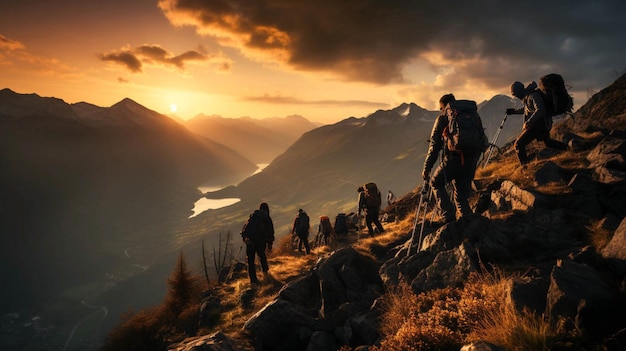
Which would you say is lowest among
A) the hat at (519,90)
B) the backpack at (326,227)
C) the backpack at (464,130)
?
the backpack at (326,227)

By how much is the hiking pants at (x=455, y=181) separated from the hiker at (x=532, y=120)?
3.72 m

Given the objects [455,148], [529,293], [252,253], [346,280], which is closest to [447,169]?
[455,148]

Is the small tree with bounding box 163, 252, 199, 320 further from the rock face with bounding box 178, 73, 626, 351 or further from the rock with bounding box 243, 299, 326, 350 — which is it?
the rock face with bounding box 178, 73, 626, 351

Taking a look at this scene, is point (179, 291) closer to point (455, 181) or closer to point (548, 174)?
point (455, 181)

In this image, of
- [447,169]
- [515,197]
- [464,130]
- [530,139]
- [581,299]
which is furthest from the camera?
[530,139]

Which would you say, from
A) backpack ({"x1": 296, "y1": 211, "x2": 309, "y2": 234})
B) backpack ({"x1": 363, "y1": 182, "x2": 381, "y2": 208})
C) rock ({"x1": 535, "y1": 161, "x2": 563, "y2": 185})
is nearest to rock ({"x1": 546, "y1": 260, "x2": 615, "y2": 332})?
rock ({"x1": 535, "y1": 161, "x2": 563, "y2": 185})

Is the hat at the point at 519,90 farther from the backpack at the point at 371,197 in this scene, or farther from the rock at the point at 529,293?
the rock at the point at 529,293

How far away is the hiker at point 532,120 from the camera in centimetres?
1047

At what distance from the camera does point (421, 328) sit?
17.1 feet

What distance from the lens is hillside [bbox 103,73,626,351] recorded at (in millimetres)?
4223

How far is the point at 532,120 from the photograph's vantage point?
10.5 m

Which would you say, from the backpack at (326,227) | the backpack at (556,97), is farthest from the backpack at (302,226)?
the backpack at (556,97)

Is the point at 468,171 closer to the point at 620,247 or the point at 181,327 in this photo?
the point at 620,247

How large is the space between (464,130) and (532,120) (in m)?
4.43
